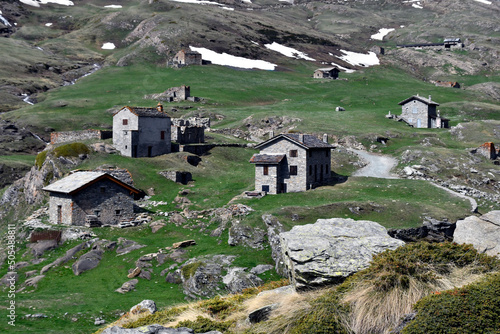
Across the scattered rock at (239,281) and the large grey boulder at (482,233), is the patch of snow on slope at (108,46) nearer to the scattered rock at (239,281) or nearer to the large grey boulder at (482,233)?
the scattered rock at (239,281)

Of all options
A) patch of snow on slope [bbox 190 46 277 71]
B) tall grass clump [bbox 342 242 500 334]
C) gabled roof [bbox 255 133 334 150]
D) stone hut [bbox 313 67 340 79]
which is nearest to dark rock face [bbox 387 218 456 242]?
gabled roof [bbox 255 133 334 150]

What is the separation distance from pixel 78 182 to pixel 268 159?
894 inches

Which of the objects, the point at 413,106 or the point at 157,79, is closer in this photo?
the point at 413,106

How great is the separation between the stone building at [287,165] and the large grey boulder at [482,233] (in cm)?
3516

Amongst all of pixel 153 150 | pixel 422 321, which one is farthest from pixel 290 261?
pixel 153 150

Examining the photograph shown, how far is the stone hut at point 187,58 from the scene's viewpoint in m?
158

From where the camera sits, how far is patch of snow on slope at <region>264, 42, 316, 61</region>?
18588cm

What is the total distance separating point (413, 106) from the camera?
105 m

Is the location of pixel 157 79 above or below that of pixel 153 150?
above

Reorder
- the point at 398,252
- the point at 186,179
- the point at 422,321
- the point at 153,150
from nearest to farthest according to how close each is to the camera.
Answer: the point at 422,321
the point at 398,252
the point at 186,179
the point at 153,150

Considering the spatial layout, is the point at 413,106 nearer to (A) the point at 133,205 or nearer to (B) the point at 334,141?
(B) the point at 334,141

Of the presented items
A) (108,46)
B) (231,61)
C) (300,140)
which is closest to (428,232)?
(300,140)

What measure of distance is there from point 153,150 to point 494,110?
8317 cm

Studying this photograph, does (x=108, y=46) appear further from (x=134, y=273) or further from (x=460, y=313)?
(x=460, y=313)
